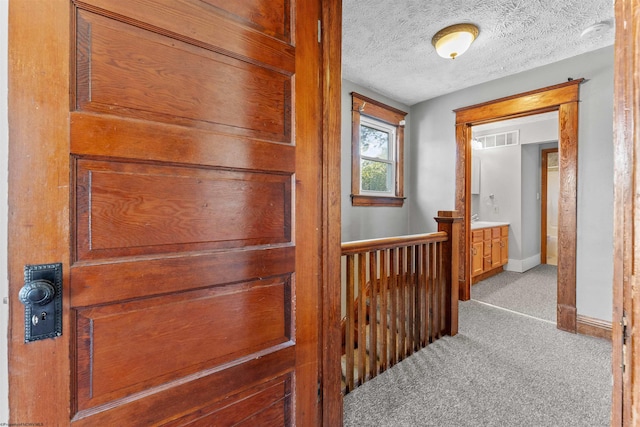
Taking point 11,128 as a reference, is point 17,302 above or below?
below

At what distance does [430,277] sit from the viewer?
2.45 m

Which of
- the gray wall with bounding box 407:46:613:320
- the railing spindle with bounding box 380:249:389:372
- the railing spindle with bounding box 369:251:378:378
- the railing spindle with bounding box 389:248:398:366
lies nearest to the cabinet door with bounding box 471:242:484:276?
the gray wall with bounding box 407:46:613:320

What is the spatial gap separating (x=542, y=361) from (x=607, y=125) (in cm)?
215

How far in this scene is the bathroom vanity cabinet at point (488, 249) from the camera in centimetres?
418

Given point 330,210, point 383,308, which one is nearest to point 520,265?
point 383,308

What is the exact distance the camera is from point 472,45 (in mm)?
2535

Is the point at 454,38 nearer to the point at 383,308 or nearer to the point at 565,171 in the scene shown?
the point at 565,171

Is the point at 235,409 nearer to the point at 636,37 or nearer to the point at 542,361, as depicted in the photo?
the point at 636,37

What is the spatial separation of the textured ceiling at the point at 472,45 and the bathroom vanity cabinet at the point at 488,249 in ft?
7.31

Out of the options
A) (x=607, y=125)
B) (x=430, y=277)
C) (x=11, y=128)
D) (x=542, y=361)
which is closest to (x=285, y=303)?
(x=11, y=128)

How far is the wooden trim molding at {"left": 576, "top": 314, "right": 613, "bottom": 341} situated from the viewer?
2511mm

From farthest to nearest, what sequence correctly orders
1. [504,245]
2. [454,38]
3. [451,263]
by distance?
[504,245], [451,263], [454,38]

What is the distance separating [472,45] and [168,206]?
9.54 ft

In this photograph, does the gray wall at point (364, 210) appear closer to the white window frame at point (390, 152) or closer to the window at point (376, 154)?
the window at point (376, 154)
